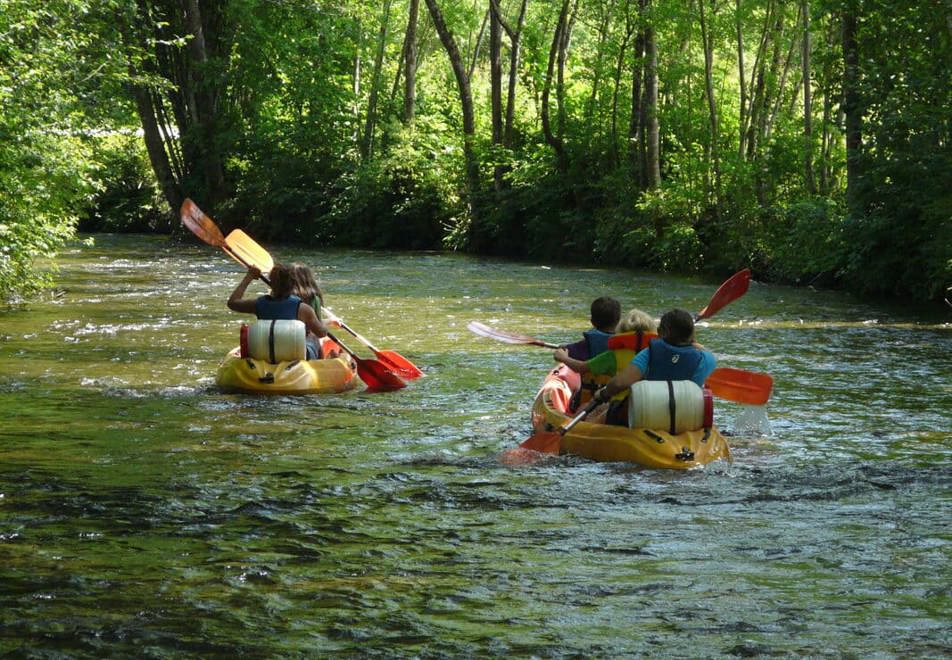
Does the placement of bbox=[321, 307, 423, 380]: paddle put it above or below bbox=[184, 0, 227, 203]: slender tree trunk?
below

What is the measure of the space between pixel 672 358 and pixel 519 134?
22578mm

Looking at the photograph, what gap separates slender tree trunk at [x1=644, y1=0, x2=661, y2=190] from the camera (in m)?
A: 22.9

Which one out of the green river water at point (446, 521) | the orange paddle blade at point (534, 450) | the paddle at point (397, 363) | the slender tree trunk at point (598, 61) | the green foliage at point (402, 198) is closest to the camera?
the green river water at point (446, 521)

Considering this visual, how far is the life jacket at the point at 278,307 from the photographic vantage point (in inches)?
422

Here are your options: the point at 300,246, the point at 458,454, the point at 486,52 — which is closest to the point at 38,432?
the point at 458,454

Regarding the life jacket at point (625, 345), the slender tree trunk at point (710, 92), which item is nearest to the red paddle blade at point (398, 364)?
the life jacket at point (625, 345)

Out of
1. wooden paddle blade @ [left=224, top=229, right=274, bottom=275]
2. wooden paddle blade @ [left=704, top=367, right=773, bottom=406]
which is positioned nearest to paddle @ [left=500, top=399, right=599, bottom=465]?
wooden paddle blade @ [left=704, top=367, right=773, bottom=406]

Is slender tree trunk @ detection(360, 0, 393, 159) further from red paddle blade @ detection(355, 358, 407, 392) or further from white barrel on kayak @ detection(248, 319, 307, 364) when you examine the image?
white barrel on kayak @ detection(248, 319, 307, 364)

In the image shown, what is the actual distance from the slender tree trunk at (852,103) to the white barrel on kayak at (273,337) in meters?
10.5

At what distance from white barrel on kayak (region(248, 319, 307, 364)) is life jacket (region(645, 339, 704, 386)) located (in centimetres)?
378

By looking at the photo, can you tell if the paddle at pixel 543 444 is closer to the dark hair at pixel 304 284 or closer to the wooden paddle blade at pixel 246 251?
the dark hair at pixel 304 284

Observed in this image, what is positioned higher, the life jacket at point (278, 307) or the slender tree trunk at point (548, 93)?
the slender tree trunk at point (548, 93)

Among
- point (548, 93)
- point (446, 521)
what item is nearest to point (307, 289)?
point (446, 521)

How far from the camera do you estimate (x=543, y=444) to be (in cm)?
843
